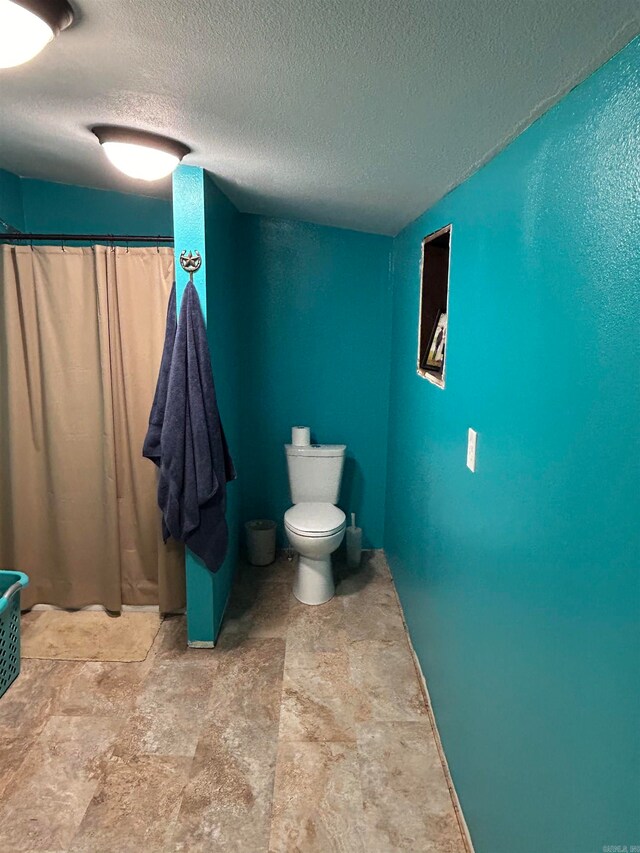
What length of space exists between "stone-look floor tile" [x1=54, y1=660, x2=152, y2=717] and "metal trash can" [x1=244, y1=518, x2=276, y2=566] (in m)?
1.03

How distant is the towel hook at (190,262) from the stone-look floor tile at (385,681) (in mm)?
1836

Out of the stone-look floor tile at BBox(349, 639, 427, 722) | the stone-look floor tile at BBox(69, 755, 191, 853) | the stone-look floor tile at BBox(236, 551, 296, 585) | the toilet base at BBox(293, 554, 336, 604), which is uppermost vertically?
the toilet base at BBox(293, 554, 336, 604)

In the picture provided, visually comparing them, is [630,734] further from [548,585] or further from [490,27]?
[490,27]

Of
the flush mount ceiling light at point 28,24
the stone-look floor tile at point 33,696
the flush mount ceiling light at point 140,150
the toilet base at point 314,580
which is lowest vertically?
the stone-look floor tile at point 33,696

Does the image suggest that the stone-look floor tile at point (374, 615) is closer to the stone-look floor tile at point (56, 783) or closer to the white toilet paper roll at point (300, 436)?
the white toilet paper roll at point (300, 436)

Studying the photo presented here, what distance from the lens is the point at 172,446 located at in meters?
2.33

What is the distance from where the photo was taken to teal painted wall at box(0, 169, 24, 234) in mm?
2752

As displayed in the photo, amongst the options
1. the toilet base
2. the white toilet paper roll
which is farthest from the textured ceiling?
the toilet base

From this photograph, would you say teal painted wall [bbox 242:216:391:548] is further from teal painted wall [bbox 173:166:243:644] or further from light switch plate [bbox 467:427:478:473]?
light switch plate [bbox 467:427:478:473]

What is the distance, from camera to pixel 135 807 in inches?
68.7

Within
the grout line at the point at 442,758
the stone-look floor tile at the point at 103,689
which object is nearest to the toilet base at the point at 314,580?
the grout line at the point at 442,758

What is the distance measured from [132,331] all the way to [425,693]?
2073 mm

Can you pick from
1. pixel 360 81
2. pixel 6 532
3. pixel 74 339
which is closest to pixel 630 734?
pixel 360 81

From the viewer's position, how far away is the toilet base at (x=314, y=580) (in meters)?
2.97
